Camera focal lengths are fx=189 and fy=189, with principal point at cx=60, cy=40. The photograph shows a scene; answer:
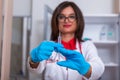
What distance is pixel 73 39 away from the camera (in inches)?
53.9

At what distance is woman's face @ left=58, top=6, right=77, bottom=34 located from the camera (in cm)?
132

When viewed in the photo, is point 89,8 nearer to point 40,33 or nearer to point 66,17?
point 40,33

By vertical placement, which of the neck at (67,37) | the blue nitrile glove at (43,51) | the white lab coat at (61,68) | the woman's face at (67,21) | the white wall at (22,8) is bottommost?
the white lab coat at (61,68)

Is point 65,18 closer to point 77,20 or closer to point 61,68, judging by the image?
point 77,20

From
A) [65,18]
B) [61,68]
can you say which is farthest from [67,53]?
[65,18]

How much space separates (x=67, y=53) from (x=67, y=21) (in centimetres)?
34

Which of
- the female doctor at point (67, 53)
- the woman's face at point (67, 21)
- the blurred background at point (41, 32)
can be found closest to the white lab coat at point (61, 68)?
the female doctor at point (67, 53)

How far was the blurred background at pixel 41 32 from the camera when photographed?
1871 millimetres

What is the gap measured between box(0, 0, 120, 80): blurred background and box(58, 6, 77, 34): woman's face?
16.9 inches

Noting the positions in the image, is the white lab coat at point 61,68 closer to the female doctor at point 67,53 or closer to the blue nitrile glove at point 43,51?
the female doctor at point 67,53

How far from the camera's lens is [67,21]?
51.7 inches

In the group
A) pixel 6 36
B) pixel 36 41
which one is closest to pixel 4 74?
pixel 6 36

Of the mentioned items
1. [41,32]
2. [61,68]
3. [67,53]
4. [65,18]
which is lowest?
[61,68]

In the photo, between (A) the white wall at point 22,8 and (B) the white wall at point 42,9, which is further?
(A) the white wall at point 22,8
